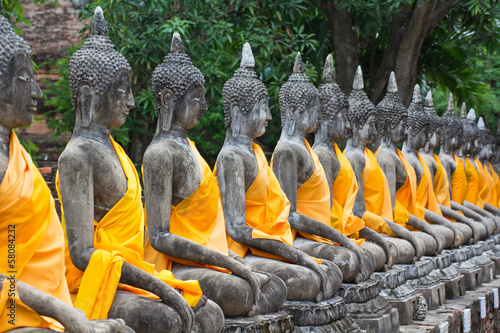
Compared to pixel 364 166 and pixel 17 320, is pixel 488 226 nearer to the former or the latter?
pixel 364 166

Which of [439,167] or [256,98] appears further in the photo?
[439,167]

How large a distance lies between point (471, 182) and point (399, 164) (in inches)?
174

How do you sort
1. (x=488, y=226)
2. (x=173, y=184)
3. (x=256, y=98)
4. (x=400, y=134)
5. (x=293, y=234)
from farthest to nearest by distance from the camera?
(x=488, y=226) → (x=400, y=134) → (x=293, y=234) → (x=256, y=98) → (x=173, y=184)

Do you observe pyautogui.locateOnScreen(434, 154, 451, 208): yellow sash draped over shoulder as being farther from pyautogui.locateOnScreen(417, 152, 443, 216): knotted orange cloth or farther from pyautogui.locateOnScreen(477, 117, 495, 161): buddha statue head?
pyautogui.locateOnScreen(477, 117, 495, 161): buddha statue head

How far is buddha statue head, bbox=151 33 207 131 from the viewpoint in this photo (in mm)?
5145

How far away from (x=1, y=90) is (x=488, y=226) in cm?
989

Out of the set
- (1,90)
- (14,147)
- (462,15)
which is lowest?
(14,147)

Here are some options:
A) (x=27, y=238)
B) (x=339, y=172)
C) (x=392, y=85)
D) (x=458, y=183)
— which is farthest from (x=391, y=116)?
(x=27, y=238)

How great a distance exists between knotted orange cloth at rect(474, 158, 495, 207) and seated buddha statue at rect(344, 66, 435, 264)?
5.58 metres

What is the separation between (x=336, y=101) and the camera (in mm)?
7445

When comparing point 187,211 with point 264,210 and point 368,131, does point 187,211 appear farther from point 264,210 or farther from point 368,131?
point 368,131

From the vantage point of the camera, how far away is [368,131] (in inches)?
328

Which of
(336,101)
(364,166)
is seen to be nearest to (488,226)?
(364,166)

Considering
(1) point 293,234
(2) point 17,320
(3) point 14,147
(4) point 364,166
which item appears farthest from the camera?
(4) point 364,166
